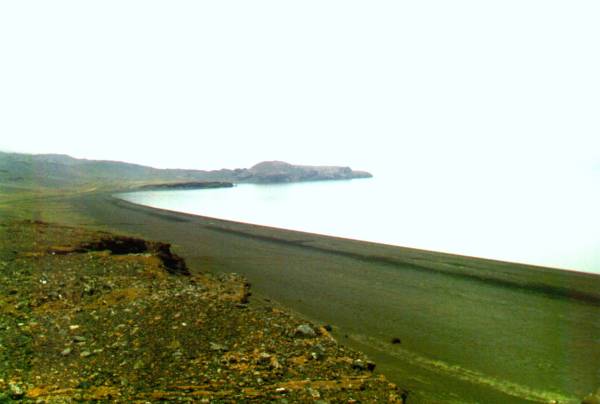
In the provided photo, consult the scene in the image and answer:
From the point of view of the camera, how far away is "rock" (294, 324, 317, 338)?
11031 millimetres

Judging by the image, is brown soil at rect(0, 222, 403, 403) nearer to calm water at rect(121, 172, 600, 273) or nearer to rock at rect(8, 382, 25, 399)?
rock at rect(8, 382, 25, 399)

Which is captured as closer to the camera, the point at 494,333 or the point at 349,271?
the point at 494,333

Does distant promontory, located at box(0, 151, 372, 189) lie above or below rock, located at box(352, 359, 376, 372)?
above

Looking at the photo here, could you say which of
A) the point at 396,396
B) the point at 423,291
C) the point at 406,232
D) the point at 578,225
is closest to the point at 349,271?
the point at 423,291

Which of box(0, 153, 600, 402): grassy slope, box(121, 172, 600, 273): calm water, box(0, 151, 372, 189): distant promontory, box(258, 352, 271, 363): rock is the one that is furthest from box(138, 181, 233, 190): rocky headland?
box(258, 352, 271, 363): rock

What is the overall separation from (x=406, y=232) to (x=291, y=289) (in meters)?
24.0

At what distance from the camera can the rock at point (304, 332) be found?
11.0 metres

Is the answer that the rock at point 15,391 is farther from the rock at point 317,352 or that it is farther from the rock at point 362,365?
the rock at point 362,365

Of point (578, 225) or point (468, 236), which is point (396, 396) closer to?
point (468, 236)

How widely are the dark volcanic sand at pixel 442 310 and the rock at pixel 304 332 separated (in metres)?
2.10

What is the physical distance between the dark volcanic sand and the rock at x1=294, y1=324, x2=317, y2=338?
6.87 feet

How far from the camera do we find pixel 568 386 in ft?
33.8

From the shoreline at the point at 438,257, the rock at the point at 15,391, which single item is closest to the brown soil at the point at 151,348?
the rock at the point at 15,391

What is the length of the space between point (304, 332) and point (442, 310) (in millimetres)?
7851
